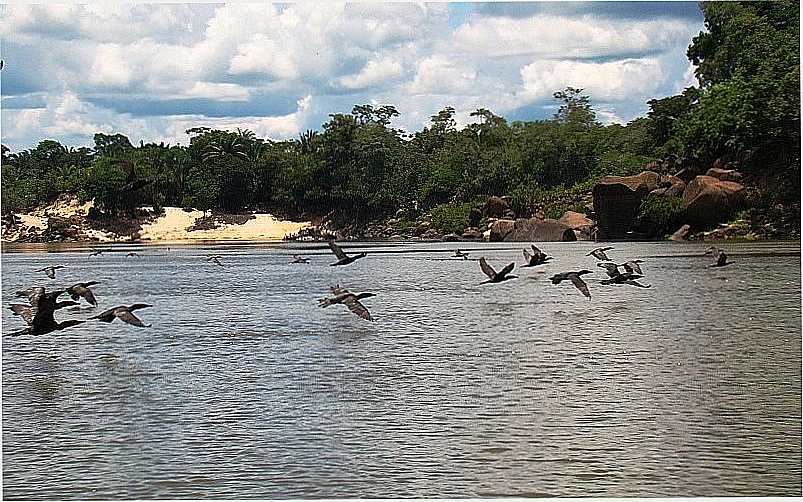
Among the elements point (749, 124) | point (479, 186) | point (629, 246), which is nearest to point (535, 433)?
point (629, 246)

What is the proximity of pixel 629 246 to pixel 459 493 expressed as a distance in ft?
80.2

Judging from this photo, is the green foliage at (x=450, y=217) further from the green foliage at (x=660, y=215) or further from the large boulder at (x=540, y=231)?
the green foliage at (x=660, y=215)

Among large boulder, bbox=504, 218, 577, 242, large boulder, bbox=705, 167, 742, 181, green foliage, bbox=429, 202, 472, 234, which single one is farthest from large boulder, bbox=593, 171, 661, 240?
green foliage, bbox=429, 202, 472, 234

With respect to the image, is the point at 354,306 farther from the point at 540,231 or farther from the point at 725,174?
the point at 725,174

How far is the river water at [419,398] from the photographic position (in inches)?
234

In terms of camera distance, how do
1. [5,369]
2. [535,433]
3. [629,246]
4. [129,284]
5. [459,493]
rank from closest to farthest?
[459,493], [535,433], [5,369], [129,284], [629,246]

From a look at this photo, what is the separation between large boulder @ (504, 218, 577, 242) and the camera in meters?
33.8

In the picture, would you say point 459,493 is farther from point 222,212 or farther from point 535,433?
point 222,212

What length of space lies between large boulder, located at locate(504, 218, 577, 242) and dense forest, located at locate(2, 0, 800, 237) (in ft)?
14.6

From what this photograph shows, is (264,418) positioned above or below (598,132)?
below

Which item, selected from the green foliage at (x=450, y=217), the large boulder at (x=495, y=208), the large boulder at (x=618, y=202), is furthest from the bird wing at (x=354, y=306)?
the green foliage at (x=450, y=217)

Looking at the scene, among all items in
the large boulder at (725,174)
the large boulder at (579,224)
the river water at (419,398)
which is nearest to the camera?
the river water at (419,398)

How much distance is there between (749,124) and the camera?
1237 inches

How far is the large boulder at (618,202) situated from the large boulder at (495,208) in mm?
7651
